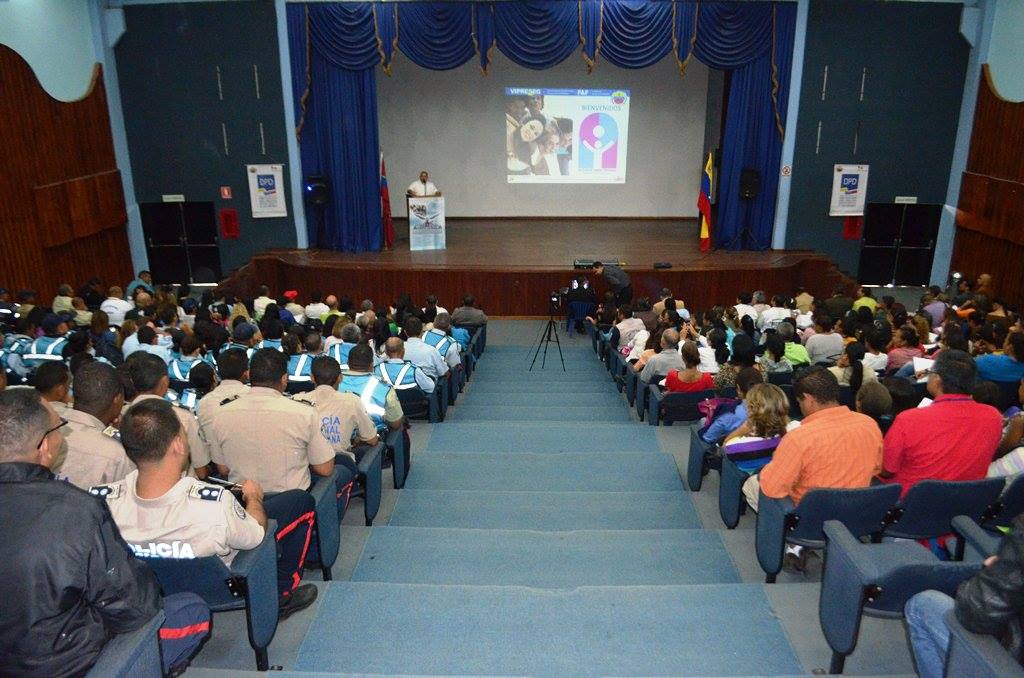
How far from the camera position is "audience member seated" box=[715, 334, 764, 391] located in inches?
185

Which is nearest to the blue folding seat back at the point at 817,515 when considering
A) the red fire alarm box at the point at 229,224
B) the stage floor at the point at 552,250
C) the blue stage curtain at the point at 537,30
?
the stage floor at the point at 552,250

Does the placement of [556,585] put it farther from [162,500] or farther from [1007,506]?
[1007,506]

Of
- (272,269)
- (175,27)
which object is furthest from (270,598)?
(175,27)

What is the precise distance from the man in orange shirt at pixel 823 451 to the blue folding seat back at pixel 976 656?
1.07 m

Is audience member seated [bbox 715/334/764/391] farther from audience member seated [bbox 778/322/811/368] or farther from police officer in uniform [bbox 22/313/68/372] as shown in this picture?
police officer in uniform [bbox 22/313/68/372]

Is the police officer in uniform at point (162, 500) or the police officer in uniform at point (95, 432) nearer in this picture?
the police officer in uniform at point (162, 500)

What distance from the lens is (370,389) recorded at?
4273mm

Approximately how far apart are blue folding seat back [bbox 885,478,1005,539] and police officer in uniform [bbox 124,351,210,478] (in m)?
3.11

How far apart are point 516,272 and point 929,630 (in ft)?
27.8

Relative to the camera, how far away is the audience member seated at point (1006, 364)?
5062mm

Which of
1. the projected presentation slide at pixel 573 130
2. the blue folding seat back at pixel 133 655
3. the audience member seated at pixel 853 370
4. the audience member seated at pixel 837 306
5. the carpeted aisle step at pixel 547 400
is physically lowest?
the carpeted aisle step at pixel 547 400

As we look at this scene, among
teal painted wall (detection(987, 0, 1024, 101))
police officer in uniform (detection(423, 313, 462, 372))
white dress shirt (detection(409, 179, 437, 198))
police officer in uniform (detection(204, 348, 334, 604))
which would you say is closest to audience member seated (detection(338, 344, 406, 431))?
police officer in uniform (detection(204, 348, 334, 604))

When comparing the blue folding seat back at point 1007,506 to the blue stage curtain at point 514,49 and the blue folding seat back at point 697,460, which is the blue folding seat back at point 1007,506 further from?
the blue stage curtain at point 514,49

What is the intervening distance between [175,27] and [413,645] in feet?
37.5
